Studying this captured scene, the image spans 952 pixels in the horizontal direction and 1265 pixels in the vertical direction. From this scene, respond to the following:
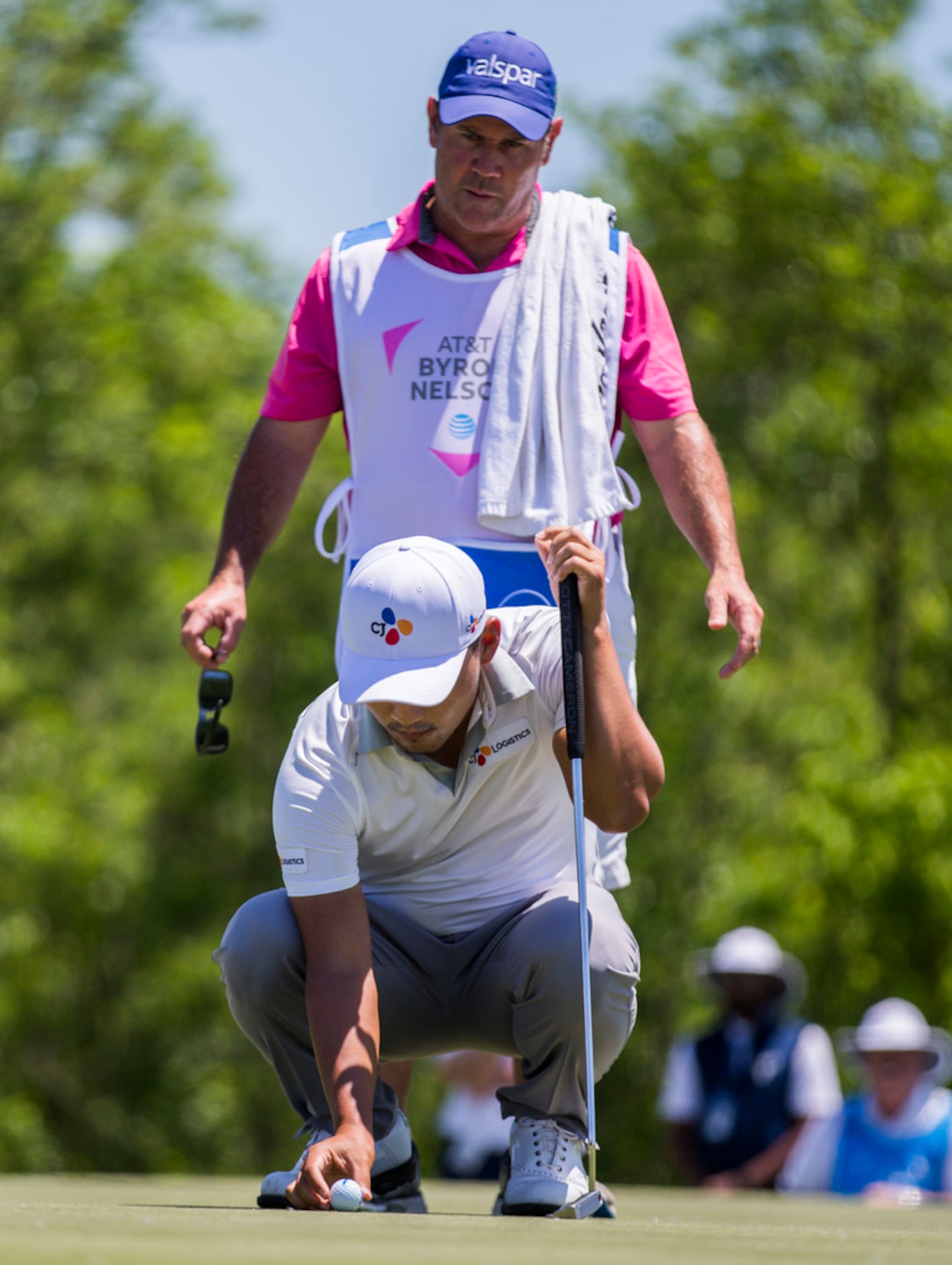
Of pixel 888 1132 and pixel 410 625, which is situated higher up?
pixel 410 625

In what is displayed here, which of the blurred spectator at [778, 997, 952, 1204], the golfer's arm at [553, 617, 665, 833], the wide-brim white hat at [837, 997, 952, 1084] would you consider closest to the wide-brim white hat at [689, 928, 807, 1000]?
the wide-brim white hat at [837, 997, 952, 1084]

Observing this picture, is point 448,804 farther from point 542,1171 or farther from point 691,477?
point 691,477

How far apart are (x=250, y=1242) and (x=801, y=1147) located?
580cm

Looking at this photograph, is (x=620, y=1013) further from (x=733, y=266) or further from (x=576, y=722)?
(x=733, y=266)

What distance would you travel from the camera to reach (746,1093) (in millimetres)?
8148

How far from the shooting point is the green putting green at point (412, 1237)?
2262 mm

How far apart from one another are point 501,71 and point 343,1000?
195 cm

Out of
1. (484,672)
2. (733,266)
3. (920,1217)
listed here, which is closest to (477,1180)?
(920,1217)

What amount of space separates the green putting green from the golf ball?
113 mm

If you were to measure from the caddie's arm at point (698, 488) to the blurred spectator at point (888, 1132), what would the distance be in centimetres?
369

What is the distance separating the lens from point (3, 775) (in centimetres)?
1886

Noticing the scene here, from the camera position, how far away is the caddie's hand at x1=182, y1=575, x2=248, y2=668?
4.03 meters

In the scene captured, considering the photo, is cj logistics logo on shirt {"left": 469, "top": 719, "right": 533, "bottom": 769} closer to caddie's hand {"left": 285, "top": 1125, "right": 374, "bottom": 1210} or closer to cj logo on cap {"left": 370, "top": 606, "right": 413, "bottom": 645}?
cj logo on cap {"left": 370, "top": 606, "right": 413, "bottom": 645}

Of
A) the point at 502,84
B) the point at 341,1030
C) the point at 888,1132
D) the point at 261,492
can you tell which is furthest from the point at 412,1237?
the point at 888,1132
